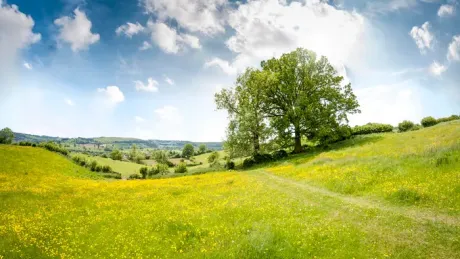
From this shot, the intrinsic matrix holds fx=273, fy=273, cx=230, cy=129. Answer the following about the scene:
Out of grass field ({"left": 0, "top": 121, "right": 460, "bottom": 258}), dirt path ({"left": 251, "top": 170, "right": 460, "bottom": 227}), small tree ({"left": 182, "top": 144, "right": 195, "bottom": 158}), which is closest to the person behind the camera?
grass field ({"left": 0, "top": 121, "right": 460, "bottom": 258})

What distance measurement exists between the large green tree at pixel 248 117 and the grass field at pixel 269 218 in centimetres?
2407

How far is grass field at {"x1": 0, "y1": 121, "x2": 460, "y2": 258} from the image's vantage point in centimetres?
1293

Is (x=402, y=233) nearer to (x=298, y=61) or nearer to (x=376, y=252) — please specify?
(x=376, y=252)

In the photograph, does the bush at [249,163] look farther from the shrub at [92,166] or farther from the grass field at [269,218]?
the shrub at [92,166]

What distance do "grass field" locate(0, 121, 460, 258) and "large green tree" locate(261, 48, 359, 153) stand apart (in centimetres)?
2321

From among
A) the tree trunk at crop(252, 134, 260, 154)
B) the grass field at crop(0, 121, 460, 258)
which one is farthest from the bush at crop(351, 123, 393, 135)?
the grass field at crop(0, 121, 460, 258)

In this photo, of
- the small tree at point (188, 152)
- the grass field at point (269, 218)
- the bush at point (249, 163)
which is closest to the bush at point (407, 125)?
the bush at point (249, 163)

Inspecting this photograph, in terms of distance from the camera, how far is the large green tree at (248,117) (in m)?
52.6

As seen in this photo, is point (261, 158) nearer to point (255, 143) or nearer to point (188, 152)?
point (255, 143)

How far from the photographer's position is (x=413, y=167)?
2189cm

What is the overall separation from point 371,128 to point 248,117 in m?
28.0

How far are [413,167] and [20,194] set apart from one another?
35.1 metres

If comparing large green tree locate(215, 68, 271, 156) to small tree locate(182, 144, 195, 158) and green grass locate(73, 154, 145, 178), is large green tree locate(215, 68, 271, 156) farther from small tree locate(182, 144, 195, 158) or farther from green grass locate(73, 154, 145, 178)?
small tree locate(182, 144, 195, 158)

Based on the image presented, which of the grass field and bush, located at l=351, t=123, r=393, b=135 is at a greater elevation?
bush, located at l=351, t=123, r=393, b=135
